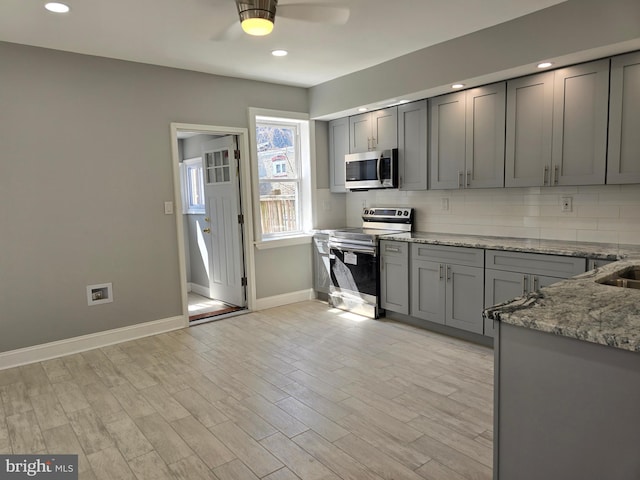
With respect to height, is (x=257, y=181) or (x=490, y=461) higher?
(x=257, y=181)

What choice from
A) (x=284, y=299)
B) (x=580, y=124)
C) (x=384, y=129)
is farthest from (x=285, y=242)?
(x=580, y=124)

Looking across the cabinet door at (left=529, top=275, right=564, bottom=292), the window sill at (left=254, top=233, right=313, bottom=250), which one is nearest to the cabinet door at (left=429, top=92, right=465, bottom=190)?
the cabinet door at (left=529, top=275, right=564, bottom=292)

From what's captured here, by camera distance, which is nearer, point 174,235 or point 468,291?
point 468,291

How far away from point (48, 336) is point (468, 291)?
3.58 m

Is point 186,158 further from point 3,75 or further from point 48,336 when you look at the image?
point 48,336

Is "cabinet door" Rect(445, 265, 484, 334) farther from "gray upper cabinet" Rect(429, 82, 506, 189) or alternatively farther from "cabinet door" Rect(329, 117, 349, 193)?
"cabinet door" Rect(329, 117, 349, 193)

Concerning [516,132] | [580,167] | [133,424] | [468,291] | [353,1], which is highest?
[353,1]

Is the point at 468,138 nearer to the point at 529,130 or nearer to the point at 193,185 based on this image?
the point at 529,130

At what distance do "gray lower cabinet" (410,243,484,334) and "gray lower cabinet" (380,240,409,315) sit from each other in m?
0.08

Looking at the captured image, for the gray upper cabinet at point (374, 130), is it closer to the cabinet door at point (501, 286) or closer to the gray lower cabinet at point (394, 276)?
the gray lower cabinet at point (394, 276)

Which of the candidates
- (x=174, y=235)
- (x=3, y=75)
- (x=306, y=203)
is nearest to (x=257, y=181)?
(x=306, y=203)

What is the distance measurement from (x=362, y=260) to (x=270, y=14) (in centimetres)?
259

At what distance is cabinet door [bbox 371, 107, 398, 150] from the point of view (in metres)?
4.50

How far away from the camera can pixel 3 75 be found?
3344 millimetres
